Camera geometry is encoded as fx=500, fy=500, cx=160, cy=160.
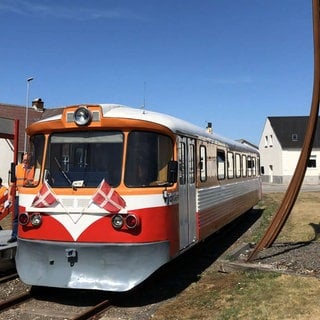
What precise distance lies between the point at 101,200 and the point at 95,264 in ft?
2.93

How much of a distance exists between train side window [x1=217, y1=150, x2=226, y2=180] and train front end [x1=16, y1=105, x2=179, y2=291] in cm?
420

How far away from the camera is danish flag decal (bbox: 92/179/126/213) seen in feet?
22.9

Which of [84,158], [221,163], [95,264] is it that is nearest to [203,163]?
[221,163]

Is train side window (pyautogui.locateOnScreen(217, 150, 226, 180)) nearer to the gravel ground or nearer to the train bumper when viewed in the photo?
the gravel ground

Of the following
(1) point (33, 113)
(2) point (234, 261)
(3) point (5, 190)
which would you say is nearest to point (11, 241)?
(3) point (5, 190)

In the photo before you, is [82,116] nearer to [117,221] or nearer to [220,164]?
[117,221]

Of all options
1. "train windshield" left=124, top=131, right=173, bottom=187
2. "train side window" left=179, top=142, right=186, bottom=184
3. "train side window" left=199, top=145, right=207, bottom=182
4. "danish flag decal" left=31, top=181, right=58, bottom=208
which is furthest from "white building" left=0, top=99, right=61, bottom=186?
"train windshield" left=124, top=131, right=173, bottom=187

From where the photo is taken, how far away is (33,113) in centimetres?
4141

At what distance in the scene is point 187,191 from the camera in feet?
28.4

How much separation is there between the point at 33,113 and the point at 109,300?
36.0m

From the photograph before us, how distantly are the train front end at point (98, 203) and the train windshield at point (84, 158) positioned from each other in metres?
0.01

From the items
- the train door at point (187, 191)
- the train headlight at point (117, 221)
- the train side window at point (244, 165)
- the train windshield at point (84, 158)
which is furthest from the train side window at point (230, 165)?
the train headlight at point (117, 221)

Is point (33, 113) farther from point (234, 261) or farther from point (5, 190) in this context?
point (234, 261)

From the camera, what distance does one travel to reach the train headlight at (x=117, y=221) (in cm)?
695
